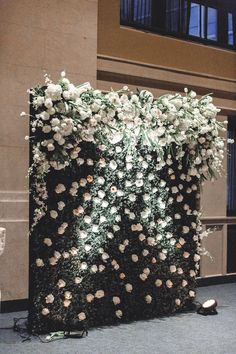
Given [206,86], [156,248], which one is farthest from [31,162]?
[206,86]

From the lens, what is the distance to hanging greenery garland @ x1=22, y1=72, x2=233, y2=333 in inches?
201

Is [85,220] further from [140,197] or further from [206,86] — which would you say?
[206,86]

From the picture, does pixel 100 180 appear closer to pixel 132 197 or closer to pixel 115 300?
pixel 132 197

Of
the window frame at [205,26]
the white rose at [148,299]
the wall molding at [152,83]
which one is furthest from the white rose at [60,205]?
the window frame at [205,26]

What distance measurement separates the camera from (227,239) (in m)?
8.34

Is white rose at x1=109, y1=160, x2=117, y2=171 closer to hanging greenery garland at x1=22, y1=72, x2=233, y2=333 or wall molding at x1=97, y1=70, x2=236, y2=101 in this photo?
hanging greenery garland at x1=22, y1=72, x2=233, y2=333

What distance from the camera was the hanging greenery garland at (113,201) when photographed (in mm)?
5094

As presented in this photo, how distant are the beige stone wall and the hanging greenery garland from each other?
1172 mm

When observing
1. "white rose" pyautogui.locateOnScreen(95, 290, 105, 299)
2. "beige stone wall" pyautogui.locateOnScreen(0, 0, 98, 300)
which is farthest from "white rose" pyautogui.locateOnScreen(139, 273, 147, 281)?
"beige stone wall" pyautogui.locateOnScreen(0, 0, 98, 300)

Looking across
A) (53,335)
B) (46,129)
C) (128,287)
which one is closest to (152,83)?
(46,129)

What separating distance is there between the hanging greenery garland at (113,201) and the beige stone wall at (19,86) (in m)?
1.17

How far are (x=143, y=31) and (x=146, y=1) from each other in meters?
0.49

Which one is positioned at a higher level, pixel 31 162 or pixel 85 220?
pixel 31 162

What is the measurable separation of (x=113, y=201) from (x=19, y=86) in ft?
5.92
